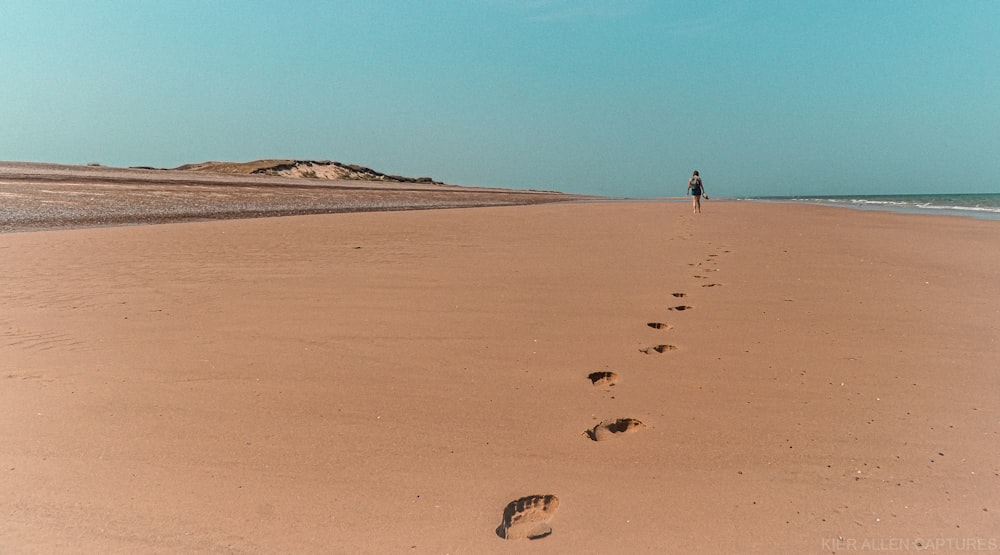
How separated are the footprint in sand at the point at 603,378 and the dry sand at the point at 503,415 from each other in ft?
0.07

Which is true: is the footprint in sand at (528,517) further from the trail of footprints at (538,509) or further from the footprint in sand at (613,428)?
the footprint in sand at (613,428)

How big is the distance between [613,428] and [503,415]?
565 mm

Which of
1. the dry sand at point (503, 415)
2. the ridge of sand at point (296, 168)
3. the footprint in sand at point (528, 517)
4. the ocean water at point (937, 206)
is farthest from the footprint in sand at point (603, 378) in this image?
the ridge of sand at point (296, 168)

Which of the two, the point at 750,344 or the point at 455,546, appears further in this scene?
the point at 750,344

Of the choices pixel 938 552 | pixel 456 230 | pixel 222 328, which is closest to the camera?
pixel 938 552

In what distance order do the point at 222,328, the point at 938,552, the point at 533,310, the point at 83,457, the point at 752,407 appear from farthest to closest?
the point at 533,310, the point at 222,328, the point at 752,407, the point at 83,457, the point at 938,552

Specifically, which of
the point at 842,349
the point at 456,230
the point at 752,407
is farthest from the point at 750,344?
the point at 456,230

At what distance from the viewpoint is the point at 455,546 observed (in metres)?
2.02

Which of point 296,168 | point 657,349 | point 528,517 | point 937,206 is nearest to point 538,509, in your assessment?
point 528,517

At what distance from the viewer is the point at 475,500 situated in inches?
89.5

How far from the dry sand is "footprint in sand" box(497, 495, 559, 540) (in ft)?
0.04

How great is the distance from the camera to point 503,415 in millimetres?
3006

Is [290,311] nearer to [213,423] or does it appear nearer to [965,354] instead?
[213,423]

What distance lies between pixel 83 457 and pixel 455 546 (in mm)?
1847
